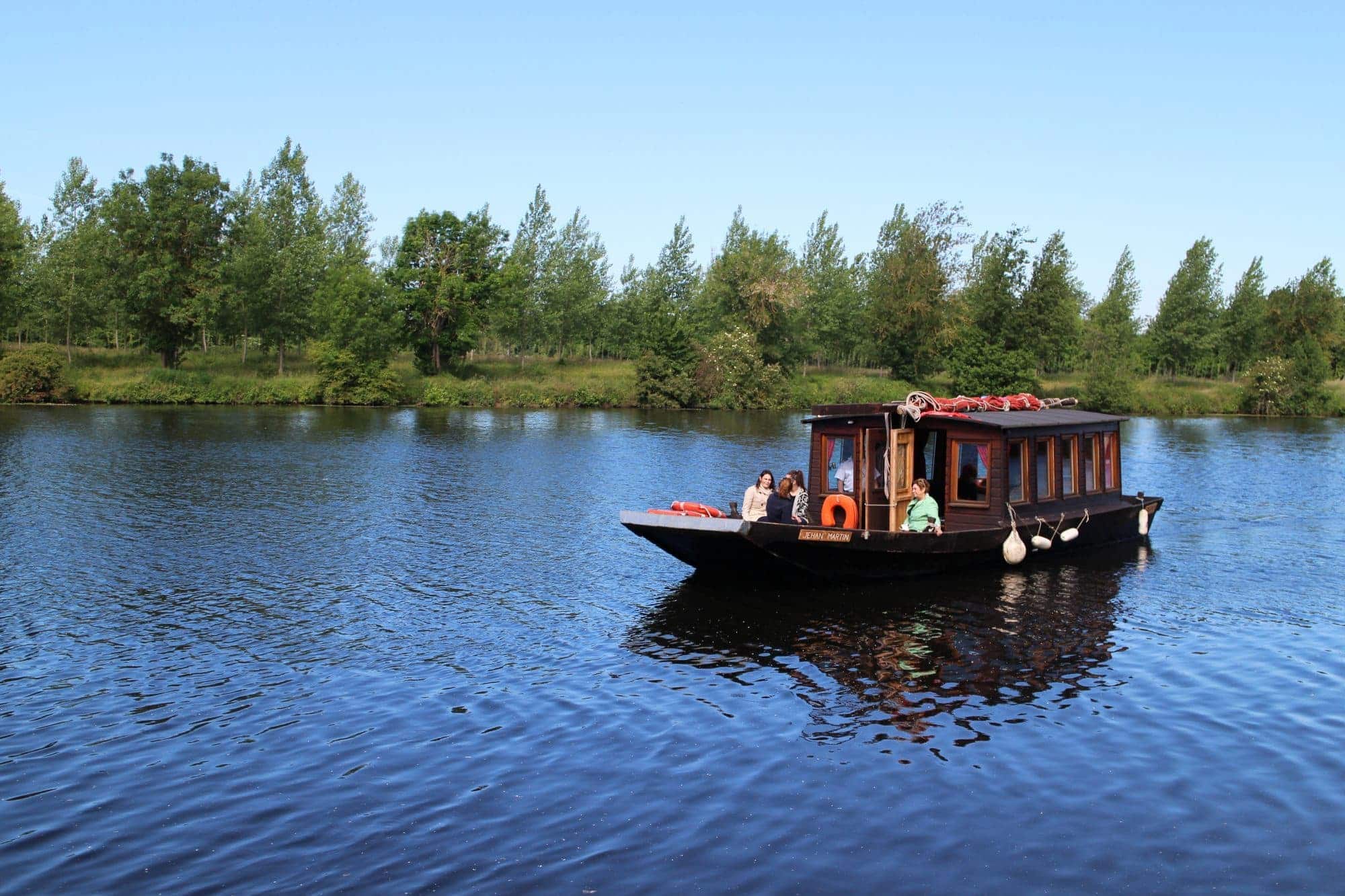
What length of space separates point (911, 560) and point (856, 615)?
2.79 metres

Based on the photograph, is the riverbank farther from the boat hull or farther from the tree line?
the boat hull

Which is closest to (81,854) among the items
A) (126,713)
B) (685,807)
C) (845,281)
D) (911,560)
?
(126,713)

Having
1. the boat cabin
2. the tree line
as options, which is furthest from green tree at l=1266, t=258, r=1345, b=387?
the boat cabin

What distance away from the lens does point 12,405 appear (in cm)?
6944

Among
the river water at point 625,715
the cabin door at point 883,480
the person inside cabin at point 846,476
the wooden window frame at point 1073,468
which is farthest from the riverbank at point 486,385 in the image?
the cabin door at point 883,480

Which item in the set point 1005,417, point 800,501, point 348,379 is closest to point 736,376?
point 348,379

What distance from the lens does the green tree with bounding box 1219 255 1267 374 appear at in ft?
343

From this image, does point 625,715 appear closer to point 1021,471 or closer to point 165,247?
point 1021,471

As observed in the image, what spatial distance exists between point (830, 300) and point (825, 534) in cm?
8685

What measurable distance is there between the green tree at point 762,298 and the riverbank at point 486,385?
3795 mm

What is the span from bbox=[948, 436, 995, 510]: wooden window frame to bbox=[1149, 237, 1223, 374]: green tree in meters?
91.7

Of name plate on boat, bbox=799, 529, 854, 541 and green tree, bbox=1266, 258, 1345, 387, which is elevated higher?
green tree, bbox=1266, 258, 1345, 387

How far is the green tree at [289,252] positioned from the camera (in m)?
83.8

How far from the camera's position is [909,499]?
79.2 feet
